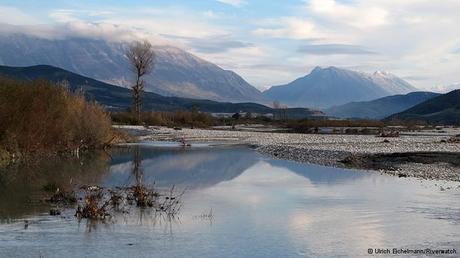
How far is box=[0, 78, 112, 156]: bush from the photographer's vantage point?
3145cm

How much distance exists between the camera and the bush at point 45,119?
31453 mm

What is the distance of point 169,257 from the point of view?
39.1 feet

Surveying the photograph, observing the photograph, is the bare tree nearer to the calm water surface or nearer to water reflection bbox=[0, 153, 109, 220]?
water reflection bbox=[0, 153, 109, 220]

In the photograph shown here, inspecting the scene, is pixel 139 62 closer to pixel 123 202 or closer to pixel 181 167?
pixel 181 167

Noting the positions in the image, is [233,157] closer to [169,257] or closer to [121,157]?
[121,157]

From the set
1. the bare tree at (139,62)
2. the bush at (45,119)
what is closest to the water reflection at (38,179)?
the bush at (45,119)

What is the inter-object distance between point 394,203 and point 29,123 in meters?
20.9

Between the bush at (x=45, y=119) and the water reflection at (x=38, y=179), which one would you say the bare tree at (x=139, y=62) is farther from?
the water reflection at (x=38, y=179)

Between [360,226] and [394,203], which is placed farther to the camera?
[394,203]

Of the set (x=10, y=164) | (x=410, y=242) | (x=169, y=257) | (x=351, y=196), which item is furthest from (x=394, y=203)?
(x=10, y=164)

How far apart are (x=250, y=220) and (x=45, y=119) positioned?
22.2 metres

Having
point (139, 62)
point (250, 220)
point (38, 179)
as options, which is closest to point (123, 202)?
point (250, 220)

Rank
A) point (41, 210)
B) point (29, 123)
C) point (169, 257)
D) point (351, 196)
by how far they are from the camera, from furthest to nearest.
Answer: point (29, 123) → point (351, 196) → point (41, 210) → point (169, 257)

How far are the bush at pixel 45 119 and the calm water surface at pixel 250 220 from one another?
5235mm
